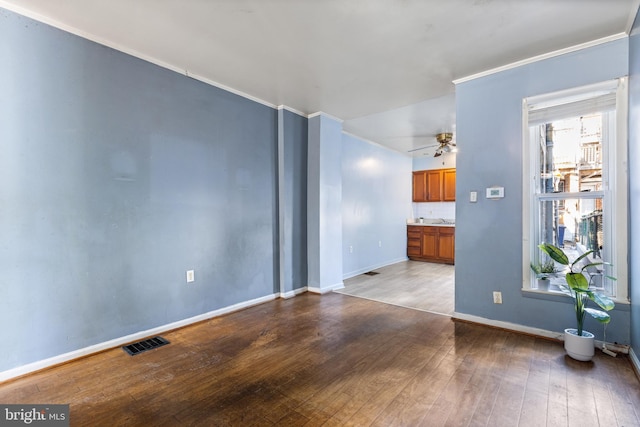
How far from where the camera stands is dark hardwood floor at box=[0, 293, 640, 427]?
5.55ft

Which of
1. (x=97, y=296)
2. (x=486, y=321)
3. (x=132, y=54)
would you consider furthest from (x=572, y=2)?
(x=97, y=296)

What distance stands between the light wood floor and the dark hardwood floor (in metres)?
0.88

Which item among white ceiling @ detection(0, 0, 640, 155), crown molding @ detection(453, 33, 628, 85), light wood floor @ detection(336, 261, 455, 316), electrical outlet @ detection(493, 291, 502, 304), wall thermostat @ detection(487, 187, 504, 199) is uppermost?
white ceiling @ detection(0, 0, 640, 155)

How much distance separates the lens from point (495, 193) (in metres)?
2.99

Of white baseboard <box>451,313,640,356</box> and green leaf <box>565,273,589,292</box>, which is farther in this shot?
white baseboard <box>451,313,640,356</box>

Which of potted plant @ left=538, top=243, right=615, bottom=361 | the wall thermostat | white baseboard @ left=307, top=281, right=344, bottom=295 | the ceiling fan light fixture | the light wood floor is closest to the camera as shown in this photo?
potted plant @ left=538, top=243, right=615, bottom=361

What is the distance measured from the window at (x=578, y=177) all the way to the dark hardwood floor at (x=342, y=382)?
Result: 0.83 metres

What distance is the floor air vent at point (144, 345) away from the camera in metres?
2.50

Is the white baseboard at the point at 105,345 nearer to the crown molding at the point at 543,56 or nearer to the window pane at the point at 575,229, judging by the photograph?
the window pane at the point at 575,229

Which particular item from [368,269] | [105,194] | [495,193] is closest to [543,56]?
[495,193]

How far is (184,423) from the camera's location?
5.39 ft

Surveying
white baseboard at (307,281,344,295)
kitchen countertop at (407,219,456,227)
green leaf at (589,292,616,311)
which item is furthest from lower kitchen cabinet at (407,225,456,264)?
green leaf at (589,292,616,311)

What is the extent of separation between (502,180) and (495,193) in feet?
0.46

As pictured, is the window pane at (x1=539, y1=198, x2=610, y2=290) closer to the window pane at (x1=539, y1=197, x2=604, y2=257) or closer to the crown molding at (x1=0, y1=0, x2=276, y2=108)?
the window pane at (x1=539, y1=197, x2=604, y2=257)
